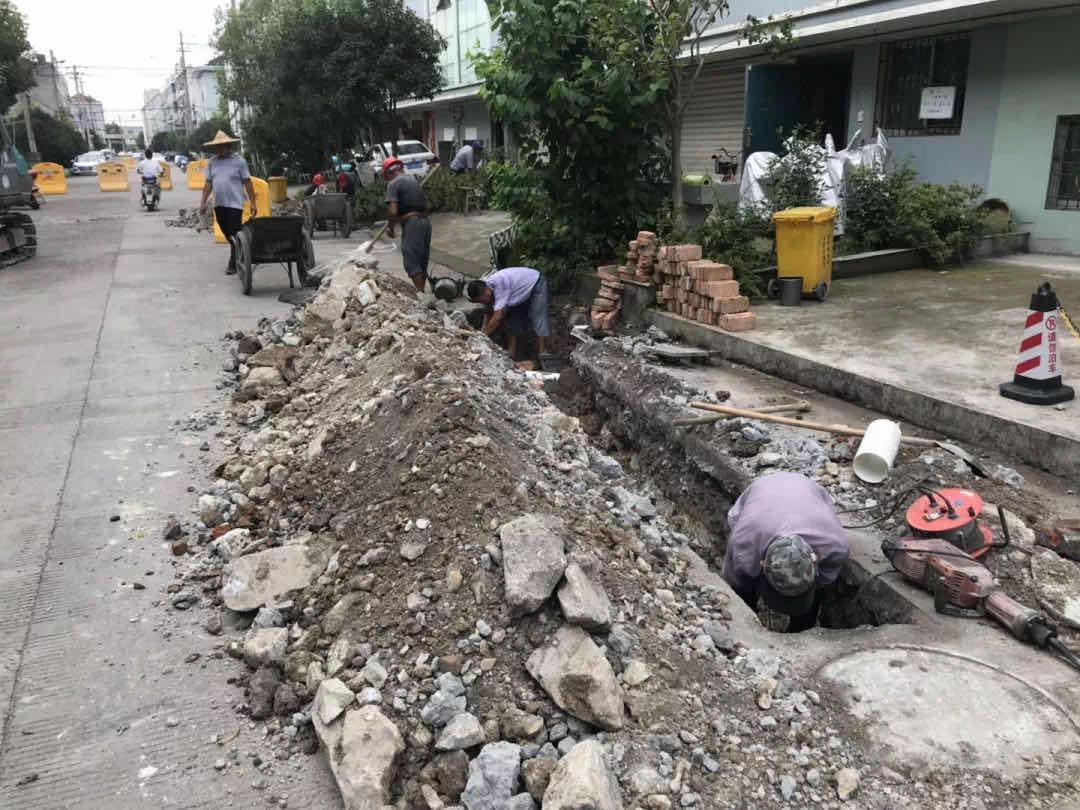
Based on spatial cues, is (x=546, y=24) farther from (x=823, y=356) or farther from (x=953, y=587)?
(x=953, y=587)

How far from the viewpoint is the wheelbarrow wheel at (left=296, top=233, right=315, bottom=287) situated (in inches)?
409

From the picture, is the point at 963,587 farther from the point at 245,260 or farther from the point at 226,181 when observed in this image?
the point at 226,181

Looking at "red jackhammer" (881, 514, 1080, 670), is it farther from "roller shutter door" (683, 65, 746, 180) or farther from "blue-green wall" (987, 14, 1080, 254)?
"roller shutter door" (683, 65, 746, 180)

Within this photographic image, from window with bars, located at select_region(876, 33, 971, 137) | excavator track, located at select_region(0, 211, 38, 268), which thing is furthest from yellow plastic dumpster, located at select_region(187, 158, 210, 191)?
window with bars, located at select_region(876, 33, 971, 137)

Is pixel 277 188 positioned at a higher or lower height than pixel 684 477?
higher

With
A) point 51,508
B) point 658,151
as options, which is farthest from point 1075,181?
point 51,508

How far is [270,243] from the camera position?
1023 cm

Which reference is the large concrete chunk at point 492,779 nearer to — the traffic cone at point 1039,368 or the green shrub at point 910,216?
the traffic cone at point 1039,368

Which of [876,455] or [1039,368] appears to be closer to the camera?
[876,455]

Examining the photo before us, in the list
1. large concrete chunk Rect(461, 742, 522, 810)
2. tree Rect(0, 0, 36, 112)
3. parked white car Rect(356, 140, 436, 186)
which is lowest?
large concrete chunk Rect(461, 742, 522, 810)

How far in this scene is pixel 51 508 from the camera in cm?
466

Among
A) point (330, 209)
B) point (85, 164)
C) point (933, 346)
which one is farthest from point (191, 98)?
point (933, 346)

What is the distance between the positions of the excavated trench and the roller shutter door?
7.63m

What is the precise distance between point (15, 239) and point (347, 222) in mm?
5381
